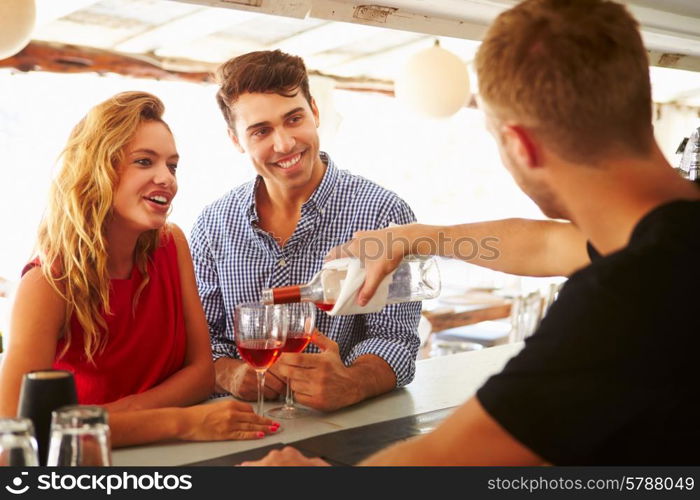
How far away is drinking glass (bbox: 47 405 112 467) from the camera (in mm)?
945

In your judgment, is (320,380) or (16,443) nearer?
(16,443)

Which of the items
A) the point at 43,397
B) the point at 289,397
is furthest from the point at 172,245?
the point at 43,397

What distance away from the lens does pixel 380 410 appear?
170 centimetres

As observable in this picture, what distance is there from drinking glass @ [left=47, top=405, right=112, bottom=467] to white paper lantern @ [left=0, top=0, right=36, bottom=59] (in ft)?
4.36

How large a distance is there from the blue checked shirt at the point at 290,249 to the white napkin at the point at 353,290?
428 mm

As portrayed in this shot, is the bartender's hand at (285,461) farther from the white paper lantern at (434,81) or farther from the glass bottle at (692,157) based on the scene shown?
the white paper lantern at (434,81)

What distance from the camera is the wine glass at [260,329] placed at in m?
1.54

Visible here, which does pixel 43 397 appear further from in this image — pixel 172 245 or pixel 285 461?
pixel 172 245

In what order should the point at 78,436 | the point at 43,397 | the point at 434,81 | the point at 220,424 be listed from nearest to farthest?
the point at 78,436 → the point at 43,397 → the point at 220,424 → the point at 434,81

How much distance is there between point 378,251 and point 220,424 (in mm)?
464

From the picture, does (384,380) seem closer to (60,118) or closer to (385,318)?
(385,318)

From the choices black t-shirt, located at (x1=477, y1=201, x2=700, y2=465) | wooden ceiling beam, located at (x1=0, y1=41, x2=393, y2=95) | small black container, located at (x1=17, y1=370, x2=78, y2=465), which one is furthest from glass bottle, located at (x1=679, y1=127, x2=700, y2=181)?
wooden ceiling beam, located at (x1=0, y1=41, x2=393, y2=95)

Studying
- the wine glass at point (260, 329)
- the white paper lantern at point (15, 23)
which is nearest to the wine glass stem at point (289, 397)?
the wine glass at point (260, 329)
